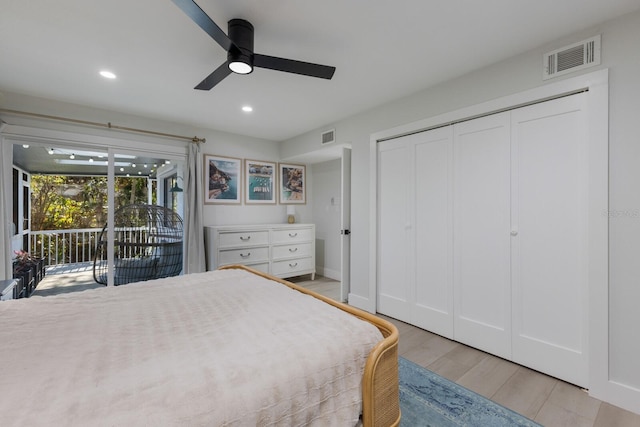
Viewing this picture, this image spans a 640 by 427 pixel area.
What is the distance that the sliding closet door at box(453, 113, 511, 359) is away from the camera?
2298mm

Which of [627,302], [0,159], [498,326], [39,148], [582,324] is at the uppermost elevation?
[39,148]

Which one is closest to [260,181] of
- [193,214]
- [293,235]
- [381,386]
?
[293,235]

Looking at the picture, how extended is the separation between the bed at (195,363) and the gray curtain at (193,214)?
2136 millimetres

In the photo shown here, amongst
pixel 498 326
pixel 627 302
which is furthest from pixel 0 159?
pixel 627 302

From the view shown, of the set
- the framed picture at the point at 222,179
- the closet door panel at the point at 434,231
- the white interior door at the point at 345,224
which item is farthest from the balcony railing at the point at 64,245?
the closet door panel at the point at 434,231

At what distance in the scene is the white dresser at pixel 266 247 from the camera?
3.85 metres

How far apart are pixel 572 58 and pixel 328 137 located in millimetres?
2535

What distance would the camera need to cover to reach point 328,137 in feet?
12.8

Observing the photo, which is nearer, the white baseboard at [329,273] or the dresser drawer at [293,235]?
the dresser drawer at [293,235]

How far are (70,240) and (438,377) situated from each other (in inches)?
208

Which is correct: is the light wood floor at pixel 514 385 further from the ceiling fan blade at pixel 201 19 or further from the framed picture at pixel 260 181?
the framed picture at pixel 260 181

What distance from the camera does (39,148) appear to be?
327 cm

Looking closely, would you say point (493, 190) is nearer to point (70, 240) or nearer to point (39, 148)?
point (39, 148)

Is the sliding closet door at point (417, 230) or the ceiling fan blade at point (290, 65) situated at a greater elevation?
the ceiling fan blade at point (290, 65)
